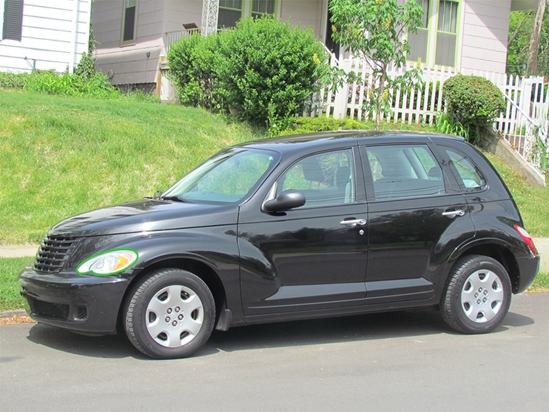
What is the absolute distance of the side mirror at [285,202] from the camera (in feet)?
20.9

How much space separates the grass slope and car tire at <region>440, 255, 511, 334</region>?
20.0 feet

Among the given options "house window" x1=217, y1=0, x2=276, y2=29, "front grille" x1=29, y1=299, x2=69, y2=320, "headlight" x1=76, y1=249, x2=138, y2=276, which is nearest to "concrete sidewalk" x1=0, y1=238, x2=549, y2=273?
"front grille" x1=29, y1=299, x2=69, y2=320

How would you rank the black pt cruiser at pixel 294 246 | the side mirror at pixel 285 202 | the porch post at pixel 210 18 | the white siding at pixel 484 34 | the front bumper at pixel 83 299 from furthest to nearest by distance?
the white siding at pixel 484 34, the porch post at pixel 210 18, the side mirror at pixel 285 202, the black pt cruiser at pixel 294 246, the front bumper at pixel 83 299

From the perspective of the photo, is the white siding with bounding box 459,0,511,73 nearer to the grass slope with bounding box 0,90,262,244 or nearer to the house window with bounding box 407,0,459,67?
the house window with bounding box 407,0,459,67

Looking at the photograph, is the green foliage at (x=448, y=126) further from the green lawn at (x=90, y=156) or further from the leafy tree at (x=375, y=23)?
the leafy tree at (x=375, y=23)

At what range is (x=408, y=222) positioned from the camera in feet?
22.8

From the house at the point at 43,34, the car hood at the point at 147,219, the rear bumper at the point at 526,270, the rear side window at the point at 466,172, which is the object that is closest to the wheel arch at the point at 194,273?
the car hood at the point at 147,219

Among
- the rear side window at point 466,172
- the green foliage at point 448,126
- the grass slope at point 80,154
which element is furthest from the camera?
the green foliage at point 448,126

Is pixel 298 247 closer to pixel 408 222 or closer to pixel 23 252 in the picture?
pixel 408 222

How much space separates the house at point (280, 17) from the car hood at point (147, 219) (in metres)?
14.0

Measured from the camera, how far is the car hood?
6.14 metres

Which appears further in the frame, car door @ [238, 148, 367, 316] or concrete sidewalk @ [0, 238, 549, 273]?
concrete sidewalk @ [0, 238, 549, 273]

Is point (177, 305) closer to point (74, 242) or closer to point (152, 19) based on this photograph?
point (74, 242)

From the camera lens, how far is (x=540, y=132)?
16906mm
